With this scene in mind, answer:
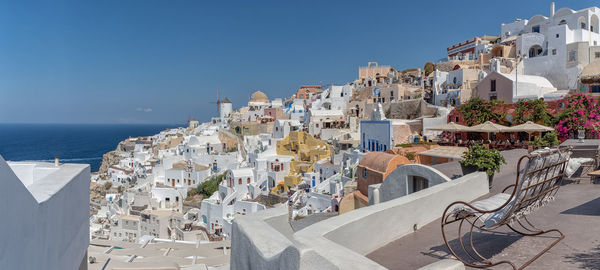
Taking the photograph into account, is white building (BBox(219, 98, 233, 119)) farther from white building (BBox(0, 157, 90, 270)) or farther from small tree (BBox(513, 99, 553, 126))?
white building (BBox(0, 157, 90, 270))

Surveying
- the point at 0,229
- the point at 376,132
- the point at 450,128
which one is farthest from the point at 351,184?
the point at 0,229

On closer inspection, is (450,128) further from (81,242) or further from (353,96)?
(353,96)

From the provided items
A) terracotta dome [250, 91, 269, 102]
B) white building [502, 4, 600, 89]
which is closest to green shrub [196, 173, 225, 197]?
white building [502, 4, 600, 89]

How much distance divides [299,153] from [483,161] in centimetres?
3002

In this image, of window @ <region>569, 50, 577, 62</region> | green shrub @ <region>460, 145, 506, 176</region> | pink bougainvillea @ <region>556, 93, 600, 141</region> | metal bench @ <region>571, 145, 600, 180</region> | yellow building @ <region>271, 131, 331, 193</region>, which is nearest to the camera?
green shrub @ <region>460, 145, 506, 176</region>

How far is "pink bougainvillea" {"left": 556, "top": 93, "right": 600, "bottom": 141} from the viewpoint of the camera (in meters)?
14.8

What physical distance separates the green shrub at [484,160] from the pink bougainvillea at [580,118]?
11731 mm

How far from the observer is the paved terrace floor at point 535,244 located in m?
3.25

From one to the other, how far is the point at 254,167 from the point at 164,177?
1222 centimetres

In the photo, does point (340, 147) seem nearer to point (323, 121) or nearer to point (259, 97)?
point (323, 121)

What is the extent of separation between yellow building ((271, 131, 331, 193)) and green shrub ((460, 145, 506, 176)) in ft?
80.1

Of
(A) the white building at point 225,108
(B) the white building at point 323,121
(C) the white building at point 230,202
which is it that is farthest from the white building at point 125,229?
(A) the white building at point 225,108

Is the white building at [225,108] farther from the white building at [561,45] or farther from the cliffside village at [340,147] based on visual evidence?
the white building at [561,45]

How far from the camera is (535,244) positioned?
3.57 metres
